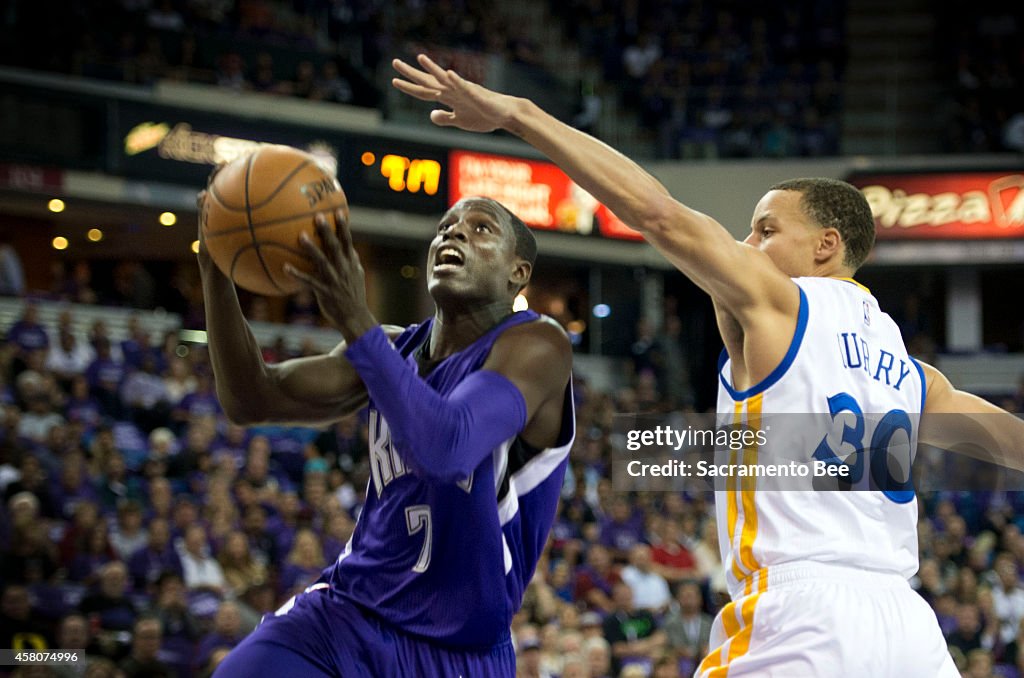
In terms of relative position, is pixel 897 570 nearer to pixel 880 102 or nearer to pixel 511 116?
pixel 511 116

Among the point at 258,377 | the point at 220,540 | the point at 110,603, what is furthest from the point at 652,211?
the point at 220,540

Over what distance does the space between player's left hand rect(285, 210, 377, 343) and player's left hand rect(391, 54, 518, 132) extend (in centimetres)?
41

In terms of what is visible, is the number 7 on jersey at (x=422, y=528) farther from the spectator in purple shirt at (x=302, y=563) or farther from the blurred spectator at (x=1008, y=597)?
the blurred spectator at (x=1008, y=597)

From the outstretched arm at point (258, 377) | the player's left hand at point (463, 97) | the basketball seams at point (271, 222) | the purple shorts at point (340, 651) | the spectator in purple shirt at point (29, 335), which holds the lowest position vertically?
the spectator in purple shirt at point (29, 335)

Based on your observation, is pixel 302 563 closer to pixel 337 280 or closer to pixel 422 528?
pixel 422 528

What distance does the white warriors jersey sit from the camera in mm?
3074

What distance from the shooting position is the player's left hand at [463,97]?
3082 millimetres

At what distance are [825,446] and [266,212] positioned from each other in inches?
58.1

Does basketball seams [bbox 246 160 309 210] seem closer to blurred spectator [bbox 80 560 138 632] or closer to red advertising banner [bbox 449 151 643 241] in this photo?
blurred spectator [bbox 80 560 138 632]

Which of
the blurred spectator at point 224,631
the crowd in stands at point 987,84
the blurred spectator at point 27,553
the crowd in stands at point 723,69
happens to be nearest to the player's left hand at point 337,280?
the blurred spectator at point 224,631

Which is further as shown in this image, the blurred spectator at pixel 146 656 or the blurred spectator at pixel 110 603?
the blurred spectator at pixel 110 603

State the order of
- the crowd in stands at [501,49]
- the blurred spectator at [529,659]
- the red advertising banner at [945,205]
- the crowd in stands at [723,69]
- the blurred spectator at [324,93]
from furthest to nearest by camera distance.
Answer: the crowd in stands at [723,69]
the red advertising banner at [945,205]
the blurred spectator at [324,93]
the crowd in stands at [501,49]
the blurred spectator at [529,659]

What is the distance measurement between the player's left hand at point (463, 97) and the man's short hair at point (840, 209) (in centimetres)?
78

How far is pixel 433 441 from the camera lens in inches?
113
